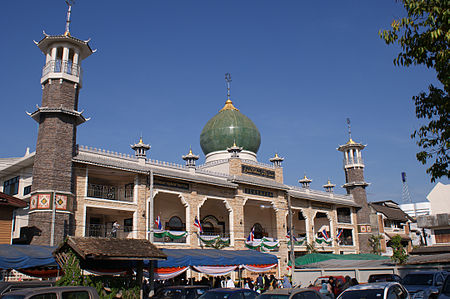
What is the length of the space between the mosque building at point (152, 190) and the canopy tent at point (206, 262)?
2.27 meters

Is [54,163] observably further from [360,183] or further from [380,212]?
[380,212]

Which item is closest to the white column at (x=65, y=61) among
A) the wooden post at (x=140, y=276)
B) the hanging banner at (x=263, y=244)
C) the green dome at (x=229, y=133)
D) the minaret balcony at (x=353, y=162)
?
the wooden post at (x=140, y=276)

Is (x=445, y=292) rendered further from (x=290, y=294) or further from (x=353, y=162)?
(x=353, y=162)

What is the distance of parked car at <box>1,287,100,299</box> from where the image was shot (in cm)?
863

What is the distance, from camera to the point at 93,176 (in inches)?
1105

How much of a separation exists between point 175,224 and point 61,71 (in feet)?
45.3

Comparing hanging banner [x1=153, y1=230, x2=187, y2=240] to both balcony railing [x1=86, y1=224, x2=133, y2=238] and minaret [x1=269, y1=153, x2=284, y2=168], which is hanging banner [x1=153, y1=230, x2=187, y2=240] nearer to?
balcony railing [x1=86, y1=224, x2=133, y2=238]

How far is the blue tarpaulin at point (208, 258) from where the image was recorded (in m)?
21.4

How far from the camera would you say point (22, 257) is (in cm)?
1662

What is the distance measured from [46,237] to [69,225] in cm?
150

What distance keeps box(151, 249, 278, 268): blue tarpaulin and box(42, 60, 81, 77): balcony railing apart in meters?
12.6

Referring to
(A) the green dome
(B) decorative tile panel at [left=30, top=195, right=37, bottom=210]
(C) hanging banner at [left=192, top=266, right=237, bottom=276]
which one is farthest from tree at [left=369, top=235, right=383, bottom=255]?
(B) decorative tile panel at [left=30, top=195, right=37, bottom=210]

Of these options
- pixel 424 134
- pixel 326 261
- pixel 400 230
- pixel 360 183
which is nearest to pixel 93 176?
pixel 326 261

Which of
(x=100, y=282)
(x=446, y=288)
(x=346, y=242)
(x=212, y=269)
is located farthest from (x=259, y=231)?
(x=446, y=288)
